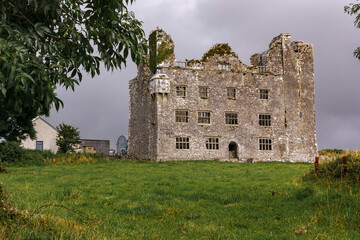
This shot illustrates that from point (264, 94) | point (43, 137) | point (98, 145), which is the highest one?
point (264, 94)

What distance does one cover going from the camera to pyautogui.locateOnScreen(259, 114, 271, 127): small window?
42656 millimetres

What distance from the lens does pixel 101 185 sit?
17.1 m

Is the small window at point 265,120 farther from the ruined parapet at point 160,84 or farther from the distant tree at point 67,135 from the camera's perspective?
the distant tree at point 67,135

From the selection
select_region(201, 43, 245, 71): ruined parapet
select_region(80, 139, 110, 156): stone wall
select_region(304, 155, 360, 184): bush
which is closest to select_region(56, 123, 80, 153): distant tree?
select_region(201, 43, 245, 71): ruined parapet

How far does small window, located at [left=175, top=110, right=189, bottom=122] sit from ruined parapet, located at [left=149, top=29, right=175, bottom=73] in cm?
567

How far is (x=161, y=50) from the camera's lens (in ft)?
133

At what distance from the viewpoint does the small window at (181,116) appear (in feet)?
130

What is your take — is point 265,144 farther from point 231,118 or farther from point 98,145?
point 98,145

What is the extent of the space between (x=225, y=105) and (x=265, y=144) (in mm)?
7008

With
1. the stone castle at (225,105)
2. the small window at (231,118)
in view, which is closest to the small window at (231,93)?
the stone castle at (225,105)

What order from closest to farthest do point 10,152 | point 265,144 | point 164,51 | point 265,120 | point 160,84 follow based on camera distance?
point 10,152 → point 160,84 → point 164,51 → point 265,144 → point 265,120

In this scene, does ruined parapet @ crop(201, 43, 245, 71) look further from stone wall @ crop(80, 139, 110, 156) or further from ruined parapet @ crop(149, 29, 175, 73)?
stone wall @ crop(80, 139, 110, 156)

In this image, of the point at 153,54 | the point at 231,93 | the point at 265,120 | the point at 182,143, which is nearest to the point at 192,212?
the point at 182,143

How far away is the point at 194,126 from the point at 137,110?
374 inches
